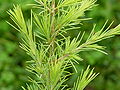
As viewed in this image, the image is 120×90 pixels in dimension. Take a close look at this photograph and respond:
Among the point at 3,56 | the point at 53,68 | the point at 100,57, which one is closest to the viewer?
the point at 53,68

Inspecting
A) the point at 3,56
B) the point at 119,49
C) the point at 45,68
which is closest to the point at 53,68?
the point at 45,68

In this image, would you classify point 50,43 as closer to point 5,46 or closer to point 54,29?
point 54,29

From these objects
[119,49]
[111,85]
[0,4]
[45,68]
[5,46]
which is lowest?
[111,85]

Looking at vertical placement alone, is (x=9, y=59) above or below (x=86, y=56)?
above

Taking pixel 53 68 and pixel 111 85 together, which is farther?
pixel 111 85
